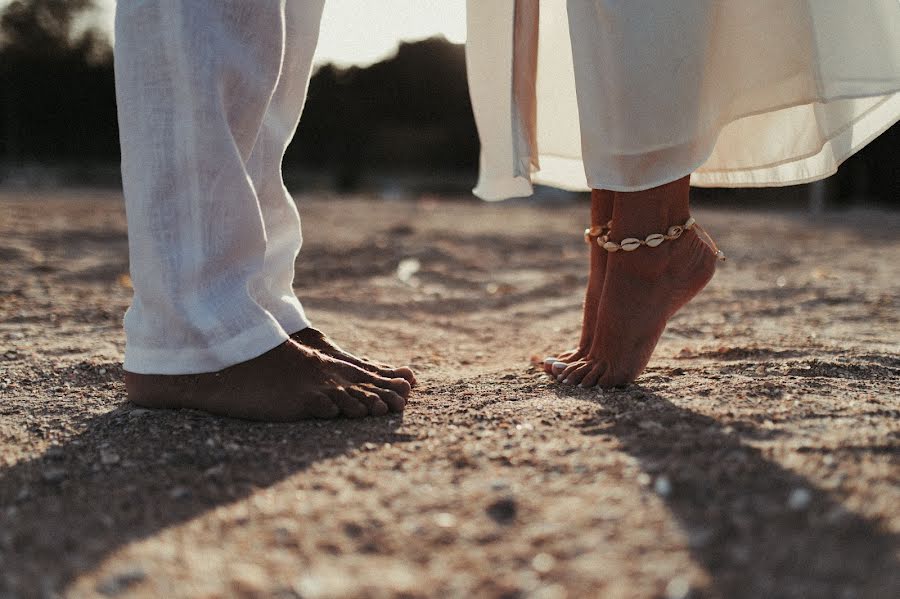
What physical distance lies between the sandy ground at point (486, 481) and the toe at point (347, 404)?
3 cm

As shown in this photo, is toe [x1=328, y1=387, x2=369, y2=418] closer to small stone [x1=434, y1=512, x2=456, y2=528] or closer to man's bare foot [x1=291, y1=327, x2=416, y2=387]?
man's bare foot [x1=291, y1=327, x2=416, y2=387]

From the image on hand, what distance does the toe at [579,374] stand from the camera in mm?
1554

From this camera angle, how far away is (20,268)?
3314 millimetres

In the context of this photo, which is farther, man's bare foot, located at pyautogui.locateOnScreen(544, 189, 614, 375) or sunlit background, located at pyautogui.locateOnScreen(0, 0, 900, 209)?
sunlit background, located at pyautogui.locateOnScreen(0, 0, 900, 209)

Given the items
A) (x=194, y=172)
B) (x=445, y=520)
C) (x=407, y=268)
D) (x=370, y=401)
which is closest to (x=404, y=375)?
(x=370, y=401)

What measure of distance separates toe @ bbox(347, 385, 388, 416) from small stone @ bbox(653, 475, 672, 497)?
1.81 ft

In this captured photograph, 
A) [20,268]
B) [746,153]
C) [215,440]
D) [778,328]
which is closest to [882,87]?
[746,153]

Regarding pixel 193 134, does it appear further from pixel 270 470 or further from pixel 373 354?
pixel 373 354

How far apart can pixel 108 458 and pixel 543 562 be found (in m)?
0.70

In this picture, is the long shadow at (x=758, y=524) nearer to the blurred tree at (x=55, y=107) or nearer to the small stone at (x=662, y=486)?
the small stone at (x=662, y=486)

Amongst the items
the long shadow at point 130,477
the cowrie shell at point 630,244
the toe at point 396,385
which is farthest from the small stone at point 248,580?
the cowrie shell at point 630,244

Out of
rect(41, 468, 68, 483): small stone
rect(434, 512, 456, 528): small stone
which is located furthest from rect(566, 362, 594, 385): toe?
rect(41, 468, 68, 483): small stone

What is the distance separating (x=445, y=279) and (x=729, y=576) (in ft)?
8.93

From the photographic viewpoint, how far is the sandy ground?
817mm
